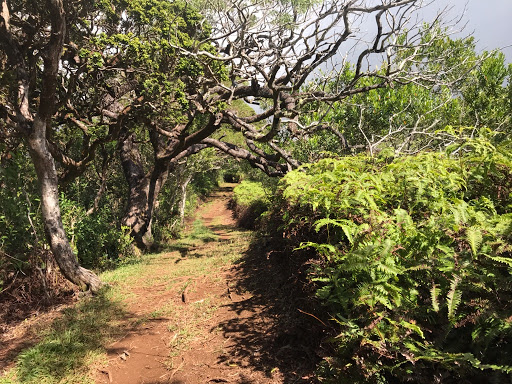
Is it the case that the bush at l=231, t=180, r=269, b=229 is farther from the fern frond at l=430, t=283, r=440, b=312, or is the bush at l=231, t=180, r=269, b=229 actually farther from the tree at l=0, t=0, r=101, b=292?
the fern frond at l=430, t=283, r=440, b=312

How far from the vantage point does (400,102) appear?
7.96 meters

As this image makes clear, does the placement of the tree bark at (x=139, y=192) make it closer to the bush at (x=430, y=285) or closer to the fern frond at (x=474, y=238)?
the bush at (x=430, y=285)

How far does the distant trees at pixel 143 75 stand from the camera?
20.2 ft

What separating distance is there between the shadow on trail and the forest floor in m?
0.01

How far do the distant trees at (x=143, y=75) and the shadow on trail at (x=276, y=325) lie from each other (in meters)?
3.49

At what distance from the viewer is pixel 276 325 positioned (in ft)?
13.4

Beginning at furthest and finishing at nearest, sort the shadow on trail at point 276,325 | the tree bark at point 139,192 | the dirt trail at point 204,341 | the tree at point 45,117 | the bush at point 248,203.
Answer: the bush at point 248,203 < the tree bark at point 139,192 < the tree at point 45,117 < the dirt trail at point 204,341 < the shadow on trail at point 276,325

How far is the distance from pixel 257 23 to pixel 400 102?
4.83m

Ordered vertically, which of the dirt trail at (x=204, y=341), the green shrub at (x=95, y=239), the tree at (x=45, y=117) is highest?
the tree at (x=45, y=117)

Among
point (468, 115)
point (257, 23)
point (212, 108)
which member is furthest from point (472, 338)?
point (468, 115)

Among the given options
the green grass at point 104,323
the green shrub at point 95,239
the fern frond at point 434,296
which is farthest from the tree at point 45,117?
the fern frond at point 434,296

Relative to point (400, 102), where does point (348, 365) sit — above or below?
below

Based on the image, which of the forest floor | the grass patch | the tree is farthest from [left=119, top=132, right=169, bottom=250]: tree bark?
the grass patch

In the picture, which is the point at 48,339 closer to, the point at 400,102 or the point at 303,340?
the point at 303,340
